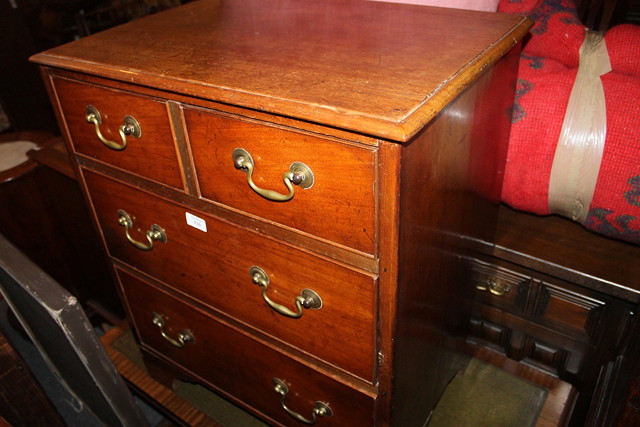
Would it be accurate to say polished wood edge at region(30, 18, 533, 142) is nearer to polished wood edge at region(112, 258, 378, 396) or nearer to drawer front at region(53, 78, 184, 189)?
drawer front at region(53, 78, 184, 189)

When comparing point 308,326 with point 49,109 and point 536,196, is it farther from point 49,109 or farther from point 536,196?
point 49,109

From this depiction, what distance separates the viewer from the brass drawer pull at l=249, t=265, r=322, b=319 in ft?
2.51

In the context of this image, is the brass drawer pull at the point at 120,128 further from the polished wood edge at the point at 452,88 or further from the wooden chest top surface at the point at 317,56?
the polished wood edge at the point at 452,88

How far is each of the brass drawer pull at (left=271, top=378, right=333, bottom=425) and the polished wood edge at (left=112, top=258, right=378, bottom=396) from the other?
0.08 metres

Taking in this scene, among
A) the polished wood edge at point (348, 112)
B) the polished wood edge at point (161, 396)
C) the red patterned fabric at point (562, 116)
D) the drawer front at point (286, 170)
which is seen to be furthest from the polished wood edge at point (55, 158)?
the red patterned fabric at point (562, 116)

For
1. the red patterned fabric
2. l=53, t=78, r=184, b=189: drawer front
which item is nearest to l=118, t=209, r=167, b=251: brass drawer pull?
l=53, t=78, r=184, b=189: drawer front

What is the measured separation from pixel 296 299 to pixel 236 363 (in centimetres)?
31

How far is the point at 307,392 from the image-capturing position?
2.97 feet

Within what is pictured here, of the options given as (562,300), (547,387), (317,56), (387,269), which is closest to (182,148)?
(317,56)

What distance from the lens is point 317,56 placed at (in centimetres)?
74

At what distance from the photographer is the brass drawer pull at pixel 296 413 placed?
89cm

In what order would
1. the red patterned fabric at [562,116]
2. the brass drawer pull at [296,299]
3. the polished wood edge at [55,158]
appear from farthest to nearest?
1. the polished wood edge at [55,158]
2. the red patterned fabric at [562,116]
3. the brass drawer pull at [296,299]

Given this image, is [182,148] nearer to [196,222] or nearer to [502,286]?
[196,222]

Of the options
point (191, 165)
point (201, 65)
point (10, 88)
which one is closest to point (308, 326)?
point (191, 165)
